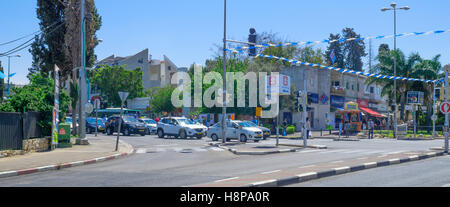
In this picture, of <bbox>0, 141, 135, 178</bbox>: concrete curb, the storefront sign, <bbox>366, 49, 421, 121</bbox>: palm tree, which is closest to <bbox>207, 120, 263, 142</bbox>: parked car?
<bbox>0, 141, 135, 178</bbox>: concrete curb

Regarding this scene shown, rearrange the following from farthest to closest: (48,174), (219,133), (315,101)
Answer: (315,101), (219,133), (48,174)

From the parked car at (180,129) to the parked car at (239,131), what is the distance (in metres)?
2.50

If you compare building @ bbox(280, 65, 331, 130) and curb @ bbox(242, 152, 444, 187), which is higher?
building @ bbox(280, 65, 331, 130)

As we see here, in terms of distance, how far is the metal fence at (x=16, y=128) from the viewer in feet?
53.2

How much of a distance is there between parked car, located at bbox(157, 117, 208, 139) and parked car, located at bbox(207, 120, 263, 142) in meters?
2.50

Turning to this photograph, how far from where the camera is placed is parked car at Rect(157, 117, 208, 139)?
3269 centimetres

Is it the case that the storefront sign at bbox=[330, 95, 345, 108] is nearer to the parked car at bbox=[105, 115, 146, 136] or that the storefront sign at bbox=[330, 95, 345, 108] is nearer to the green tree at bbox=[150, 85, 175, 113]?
the green tree at bbox=[150, 85, 175, 113]

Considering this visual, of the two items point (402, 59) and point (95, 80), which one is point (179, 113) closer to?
point (95, 80)

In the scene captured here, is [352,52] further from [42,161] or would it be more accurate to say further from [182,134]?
[42,161]

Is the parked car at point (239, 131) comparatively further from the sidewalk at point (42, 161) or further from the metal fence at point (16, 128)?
the metal fence at point (16, 128)

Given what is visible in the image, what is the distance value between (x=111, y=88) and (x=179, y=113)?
11658mm

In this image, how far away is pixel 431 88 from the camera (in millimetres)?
46375
